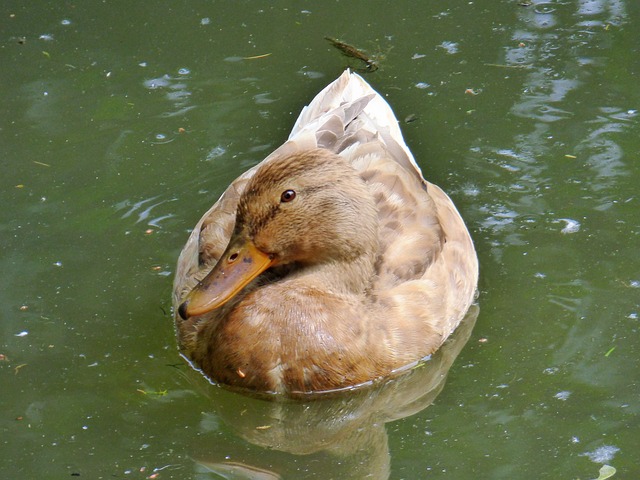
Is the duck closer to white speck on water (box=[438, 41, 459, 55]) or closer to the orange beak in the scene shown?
the orange beak

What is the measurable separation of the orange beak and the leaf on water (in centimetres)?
188

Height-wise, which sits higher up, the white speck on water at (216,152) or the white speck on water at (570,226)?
the white speck on water at (216,152)

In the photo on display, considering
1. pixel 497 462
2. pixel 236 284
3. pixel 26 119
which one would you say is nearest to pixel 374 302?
pixel 236 284

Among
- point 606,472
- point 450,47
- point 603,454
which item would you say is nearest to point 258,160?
point 450,47

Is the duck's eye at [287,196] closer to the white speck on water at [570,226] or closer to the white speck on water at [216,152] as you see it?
the white speck on water at [570,226]

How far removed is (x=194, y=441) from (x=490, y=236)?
239 cm

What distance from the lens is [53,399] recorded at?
5781mm

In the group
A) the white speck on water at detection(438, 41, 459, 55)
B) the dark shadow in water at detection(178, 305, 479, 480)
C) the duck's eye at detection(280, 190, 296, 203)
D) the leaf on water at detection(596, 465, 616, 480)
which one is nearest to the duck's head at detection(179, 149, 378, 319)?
the duck's eye at detection(280, 190, 296, 203)

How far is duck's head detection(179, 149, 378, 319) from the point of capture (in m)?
5.68

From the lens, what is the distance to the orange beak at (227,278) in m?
5.67

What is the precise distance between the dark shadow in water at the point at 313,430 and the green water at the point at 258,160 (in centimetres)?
1

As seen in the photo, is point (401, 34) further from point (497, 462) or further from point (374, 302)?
point (497, 462)

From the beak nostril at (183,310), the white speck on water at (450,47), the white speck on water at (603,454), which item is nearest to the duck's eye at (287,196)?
the beak nostril at (183,310)

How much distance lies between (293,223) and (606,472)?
1.87 meters
